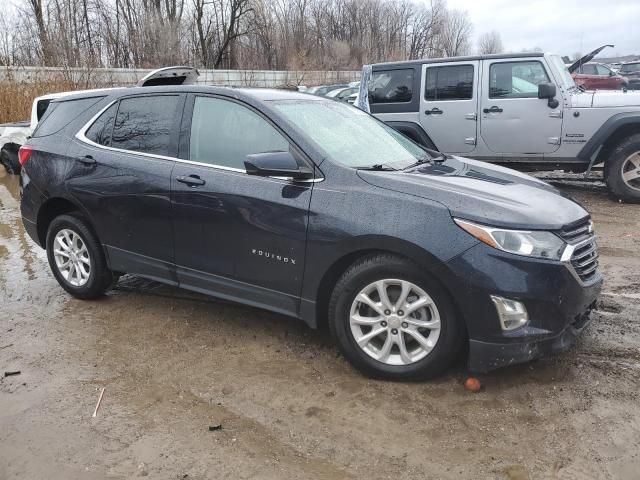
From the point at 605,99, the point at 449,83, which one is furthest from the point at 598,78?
the point at 449,83

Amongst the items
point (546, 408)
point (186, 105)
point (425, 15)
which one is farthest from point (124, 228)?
point (425, 15)

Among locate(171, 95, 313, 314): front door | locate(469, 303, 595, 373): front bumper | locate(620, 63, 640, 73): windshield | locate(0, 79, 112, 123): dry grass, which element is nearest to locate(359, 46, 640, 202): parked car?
locate(171, 95, 313, 314): front door

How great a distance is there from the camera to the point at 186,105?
4168 mm

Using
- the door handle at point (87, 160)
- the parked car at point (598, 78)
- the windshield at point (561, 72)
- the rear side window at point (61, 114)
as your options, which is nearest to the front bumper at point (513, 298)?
the door handle at point (87, 160)

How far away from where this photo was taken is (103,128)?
4629 mm

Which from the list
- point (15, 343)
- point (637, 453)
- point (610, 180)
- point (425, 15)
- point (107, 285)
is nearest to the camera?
point (637, 453)

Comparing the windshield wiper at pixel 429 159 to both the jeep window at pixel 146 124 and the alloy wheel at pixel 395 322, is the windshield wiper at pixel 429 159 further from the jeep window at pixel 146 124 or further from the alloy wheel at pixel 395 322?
the jeep window at pixel 146 124

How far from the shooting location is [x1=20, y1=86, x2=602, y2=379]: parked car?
122 inches

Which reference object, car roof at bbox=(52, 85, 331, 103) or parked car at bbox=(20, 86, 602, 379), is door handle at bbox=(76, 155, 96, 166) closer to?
parked car at bbox=(20, 86, 602, 379)

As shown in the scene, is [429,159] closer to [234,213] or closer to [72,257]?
[234,213]

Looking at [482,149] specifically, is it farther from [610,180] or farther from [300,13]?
[300,13]

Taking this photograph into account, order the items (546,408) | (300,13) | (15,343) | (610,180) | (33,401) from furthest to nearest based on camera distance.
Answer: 1. (300,13)
2. (610,180)
3. (15,343)
4. (33,401)
5. (546,408)

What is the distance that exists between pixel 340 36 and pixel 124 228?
51.8m

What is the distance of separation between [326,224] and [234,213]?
0.69 metres
